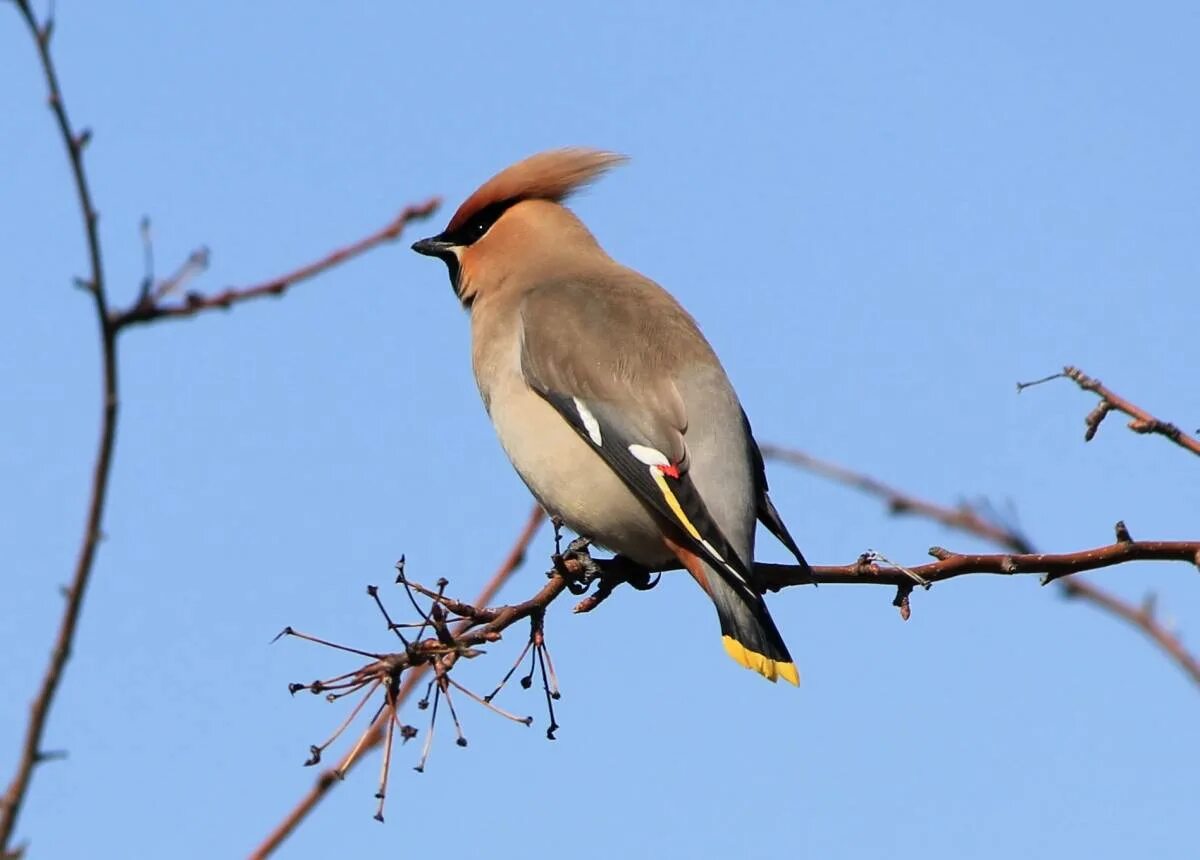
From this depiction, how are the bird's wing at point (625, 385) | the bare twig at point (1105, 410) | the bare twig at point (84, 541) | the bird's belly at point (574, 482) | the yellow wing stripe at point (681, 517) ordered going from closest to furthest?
the bare twig at point (84, 541)
the bare twig at point (1105, 410)
the yellow wing stripe at point (681, 517)
the bird's wing at point (625, 385)
the bird's belly at point (574, 482)

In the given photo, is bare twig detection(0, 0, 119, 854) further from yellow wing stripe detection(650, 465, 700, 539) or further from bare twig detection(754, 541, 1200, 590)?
yellow wing stripe detection(650, 465, 700, 539)

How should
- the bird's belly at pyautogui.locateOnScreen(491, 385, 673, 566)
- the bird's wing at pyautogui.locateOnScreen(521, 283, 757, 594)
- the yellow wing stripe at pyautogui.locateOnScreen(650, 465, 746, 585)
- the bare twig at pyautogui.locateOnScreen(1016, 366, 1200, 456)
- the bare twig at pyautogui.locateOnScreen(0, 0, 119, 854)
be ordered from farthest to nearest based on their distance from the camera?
the bird's belly at pyautogui.locateOnScreen(491, 385, 673, 566) → the bird's wing at pyautogui.locateOnScreen(521, 283, 757, 594) → the yellow wing stripe at pyautogui.locateOnScreen(650, 465, 746, 585) → the bare twig at pyautogui.locateOnScreen(1016, 366, 1200, 456) → the bare twig at pyautogui.locateOnScreen(0, 0, 119, 854)

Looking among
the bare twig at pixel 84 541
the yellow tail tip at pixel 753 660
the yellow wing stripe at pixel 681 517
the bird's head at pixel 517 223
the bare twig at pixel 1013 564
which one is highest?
the bird's head at pixel 517 223

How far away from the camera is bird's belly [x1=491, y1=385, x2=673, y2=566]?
160 inches

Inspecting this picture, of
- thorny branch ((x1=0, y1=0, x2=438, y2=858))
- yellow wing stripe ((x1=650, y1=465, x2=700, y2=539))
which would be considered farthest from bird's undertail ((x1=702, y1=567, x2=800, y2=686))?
thorny branch ((x1=0, y1=0, x2=438, y2=858))

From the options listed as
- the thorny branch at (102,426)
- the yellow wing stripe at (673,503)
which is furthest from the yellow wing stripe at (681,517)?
the thorny branch at (102,426)

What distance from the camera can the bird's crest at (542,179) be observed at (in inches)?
211

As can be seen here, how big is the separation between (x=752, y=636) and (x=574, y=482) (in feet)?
2.07

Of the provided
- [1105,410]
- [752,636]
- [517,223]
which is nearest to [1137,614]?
[1105,410]

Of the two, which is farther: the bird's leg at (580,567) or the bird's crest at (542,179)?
the bird's crest at (542,179)

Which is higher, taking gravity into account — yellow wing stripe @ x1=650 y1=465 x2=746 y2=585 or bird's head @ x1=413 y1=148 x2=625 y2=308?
bird's head @ x1=413 y1=148 x2=625 y2=308

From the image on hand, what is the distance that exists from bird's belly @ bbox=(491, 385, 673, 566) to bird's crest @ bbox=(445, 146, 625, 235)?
1.13 meters

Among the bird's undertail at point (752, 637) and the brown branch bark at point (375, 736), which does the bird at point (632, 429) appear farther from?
the brown branch bark at point (375, 736)

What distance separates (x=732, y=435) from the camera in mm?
4188
